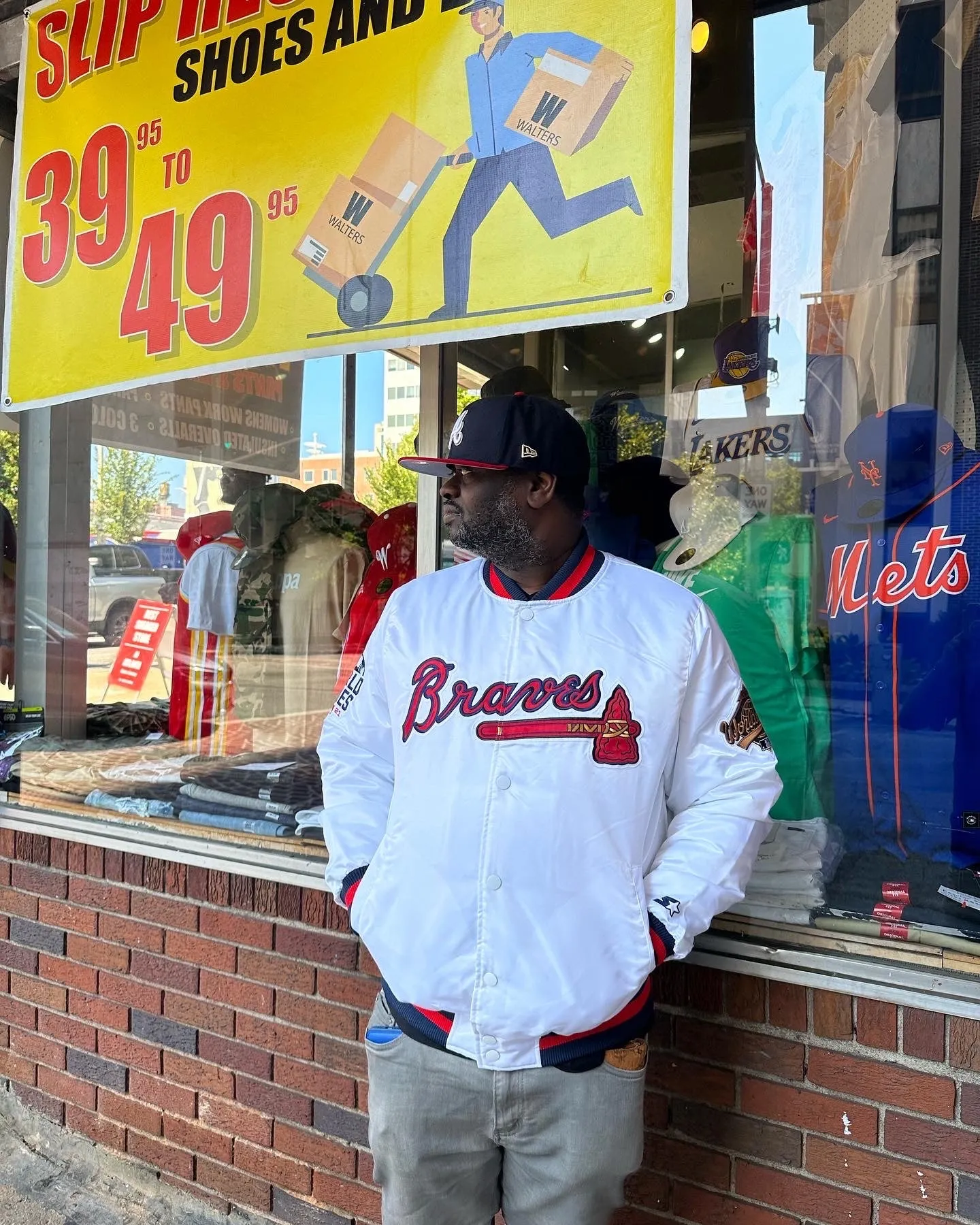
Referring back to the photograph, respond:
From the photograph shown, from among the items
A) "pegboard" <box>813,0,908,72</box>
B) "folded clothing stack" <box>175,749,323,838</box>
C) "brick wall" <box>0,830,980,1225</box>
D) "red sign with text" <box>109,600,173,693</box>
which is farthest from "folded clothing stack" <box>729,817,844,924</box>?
"red sign with text" <box>109,600,173,693</box>

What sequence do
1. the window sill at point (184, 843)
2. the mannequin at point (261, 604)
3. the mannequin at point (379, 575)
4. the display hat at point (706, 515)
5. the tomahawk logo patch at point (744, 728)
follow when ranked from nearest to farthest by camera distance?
the tomahawk logo patch at point (744, 728), the display hat at point (706, 515), the window sill at point (184, 843), the mannequin at point (379, 575), the mannequin at point (261, 604)

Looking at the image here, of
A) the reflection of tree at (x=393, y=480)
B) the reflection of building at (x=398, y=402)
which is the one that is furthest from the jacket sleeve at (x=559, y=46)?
the reflection of tree at (x=393, y=480)

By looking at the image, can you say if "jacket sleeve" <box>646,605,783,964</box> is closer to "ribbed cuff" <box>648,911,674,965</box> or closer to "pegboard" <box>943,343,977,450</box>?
"ribbed cuff" <box>648,911,674,965</box>

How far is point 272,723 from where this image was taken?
11.0 ft

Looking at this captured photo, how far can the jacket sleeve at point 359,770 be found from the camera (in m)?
1.94

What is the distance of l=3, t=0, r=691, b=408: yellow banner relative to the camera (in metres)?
2.16

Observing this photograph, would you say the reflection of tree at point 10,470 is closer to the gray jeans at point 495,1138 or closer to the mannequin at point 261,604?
the mannequin at point 261,604

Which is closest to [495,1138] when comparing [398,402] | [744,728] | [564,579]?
[744,728]

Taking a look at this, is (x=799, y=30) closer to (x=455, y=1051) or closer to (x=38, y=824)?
(x=455, y=1051)

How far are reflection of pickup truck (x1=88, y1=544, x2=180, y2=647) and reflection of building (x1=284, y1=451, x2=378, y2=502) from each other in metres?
0.74

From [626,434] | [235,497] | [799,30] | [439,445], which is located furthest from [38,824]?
Answer: [799,30]

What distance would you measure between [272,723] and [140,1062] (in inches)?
42.8

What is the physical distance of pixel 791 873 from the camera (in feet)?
7.18

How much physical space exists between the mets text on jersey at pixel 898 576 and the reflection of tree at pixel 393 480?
1.19m
